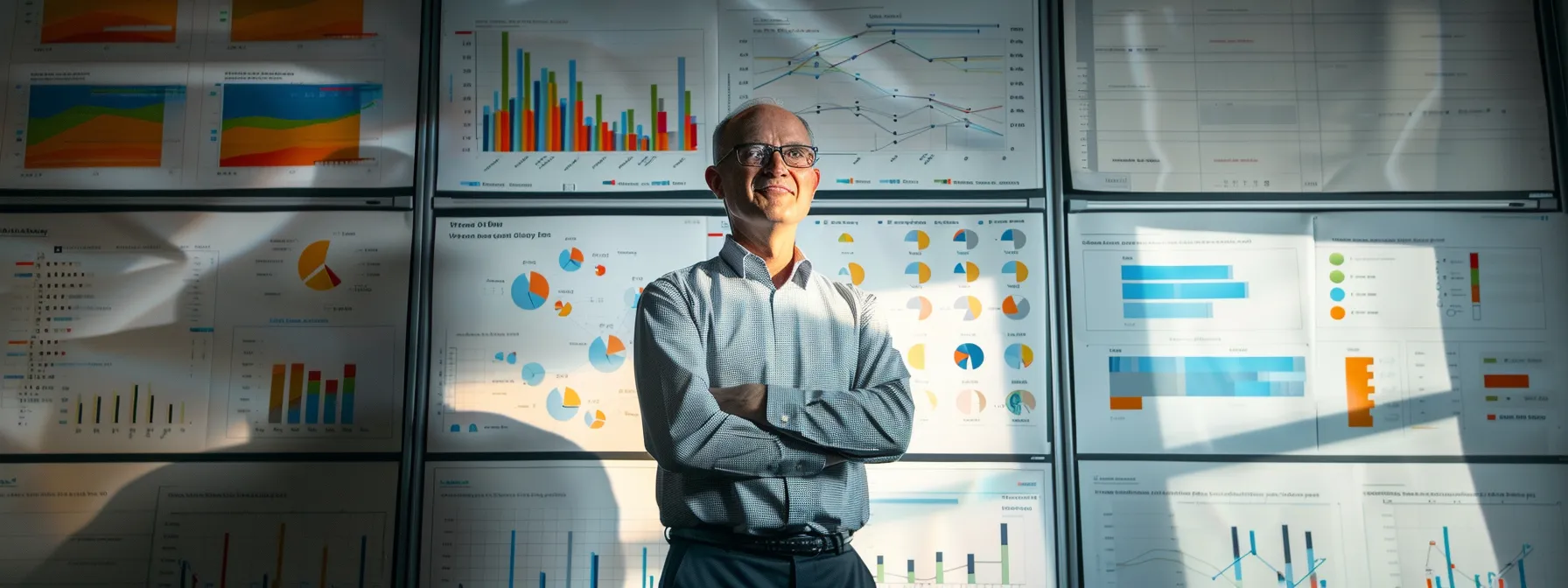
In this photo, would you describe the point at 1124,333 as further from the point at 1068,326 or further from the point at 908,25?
the point at 908,25

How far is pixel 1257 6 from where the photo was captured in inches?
109

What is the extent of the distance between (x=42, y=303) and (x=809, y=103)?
226 centimetres

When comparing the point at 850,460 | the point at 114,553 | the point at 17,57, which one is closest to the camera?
the point at 850,460

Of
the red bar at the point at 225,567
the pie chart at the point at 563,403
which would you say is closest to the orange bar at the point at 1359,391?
the pie chart at the point at 563,403

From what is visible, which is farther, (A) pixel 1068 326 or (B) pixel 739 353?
Answer: (A) pixel 1068 326

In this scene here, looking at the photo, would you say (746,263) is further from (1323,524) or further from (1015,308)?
(1323,524)

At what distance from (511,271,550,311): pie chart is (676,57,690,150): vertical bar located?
1.83ft

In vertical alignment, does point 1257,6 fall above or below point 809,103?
above

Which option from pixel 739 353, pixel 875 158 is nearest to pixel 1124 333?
pixel 875 158

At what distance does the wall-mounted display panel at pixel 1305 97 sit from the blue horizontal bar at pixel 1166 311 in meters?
0.34

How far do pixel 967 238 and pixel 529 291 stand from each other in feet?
4.14

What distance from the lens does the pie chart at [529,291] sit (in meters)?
2.64

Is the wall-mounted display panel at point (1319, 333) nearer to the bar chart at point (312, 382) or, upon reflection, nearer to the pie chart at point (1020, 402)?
the pie chart at point (1020, 402)

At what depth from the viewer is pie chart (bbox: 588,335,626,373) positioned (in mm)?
2621
